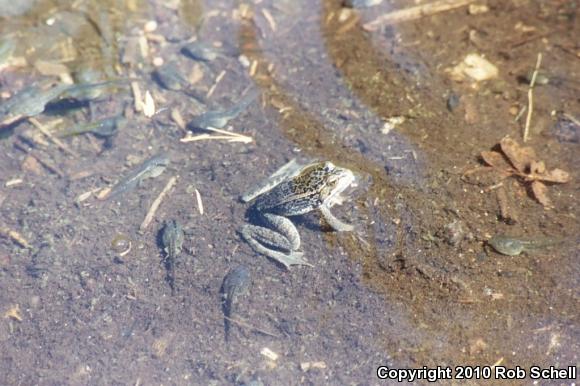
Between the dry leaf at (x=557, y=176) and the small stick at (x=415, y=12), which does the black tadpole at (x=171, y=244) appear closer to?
the dry leaf at (x=557, y=176)

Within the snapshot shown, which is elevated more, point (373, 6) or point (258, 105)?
point (373, 6)

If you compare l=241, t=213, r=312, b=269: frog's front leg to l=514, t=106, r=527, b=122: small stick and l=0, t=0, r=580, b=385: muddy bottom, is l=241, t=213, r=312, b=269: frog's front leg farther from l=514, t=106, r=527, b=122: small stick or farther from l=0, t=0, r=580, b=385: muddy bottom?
l=514, t=106, r=527, b=122: small stick

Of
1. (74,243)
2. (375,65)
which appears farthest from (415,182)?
(74,243)

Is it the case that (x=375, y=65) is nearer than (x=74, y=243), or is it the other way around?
(x=74, y=243)

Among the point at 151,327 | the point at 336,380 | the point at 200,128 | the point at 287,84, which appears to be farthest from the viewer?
the point at 287,84

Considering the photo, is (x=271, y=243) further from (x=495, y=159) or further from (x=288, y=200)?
(x=495, y=159)

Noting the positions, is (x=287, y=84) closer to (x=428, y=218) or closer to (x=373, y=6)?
(x=373, y=6)

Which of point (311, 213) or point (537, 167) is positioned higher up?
point (537, 167)
